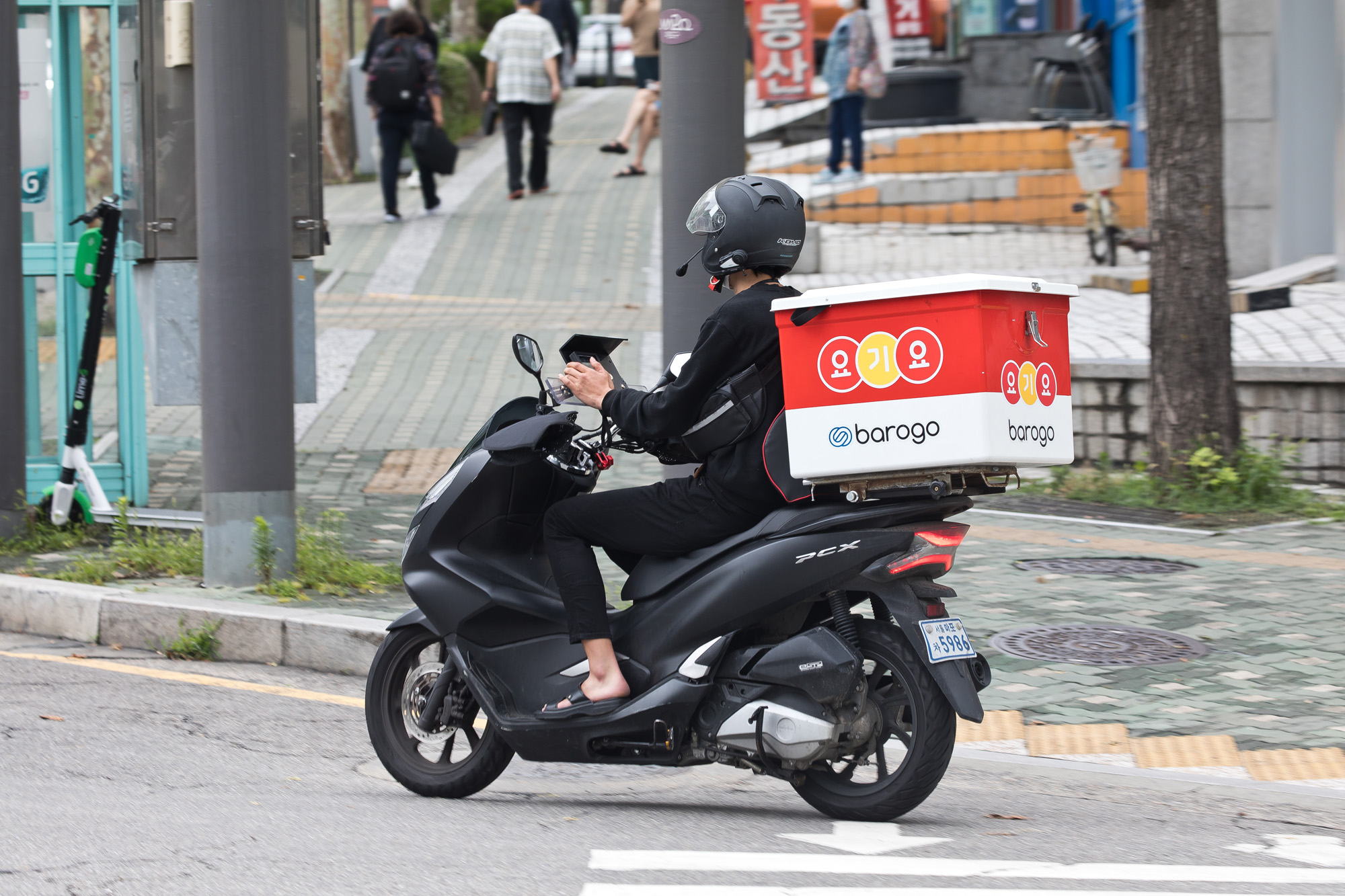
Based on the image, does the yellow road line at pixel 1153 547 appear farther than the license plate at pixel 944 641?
Yes

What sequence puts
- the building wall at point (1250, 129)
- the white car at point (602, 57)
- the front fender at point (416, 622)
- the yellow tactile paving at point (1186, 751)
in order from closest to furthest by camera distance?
the front fender at point (416, 622)
the yellow tactile paving at point (1186, 751)
the building wall at point (1250, 129)
the white car at point (602, 57)

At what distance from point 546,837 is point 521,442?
3.57 ft

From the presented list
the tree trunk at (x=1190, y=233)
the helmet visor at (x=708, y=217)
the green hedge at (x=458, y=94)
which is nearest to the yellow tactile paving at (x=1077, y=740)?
the helmet visor at (x=708, y=217)

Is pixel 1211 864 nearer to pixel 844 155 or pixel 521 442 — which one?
pixel 521 442

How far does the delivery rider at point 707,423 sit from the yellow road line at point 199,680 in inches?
70.2

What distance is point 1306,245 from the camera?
548 inches

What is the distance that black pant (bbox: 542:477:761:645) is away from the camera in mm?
4473

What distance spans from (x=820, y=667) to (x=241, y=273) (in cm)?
400

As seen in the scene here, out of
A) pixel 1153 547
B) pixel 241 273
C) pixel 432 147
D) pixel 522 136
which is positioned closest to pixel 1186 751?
pixel 1153 547

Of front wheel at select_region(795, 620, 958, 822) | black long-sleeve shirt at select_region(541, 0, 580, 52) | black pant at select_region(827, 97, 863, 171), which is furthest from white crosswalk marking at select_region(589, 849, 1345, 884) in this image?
black long-sleeve shirt at select_region(541, 0, 580, 52)

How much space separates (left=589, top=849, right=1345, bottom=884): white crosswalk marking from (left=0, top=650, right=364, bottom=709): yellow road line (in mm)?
2257

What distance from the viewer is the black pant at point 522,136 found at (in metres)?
18.4

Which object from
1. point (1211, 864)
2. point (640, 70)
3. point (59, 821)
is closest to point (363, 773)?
point (59, 821)

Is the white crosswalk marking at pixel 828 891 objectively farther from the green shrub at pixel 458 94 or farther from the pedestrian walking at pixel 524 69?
the green shrub at pixel 458 94
